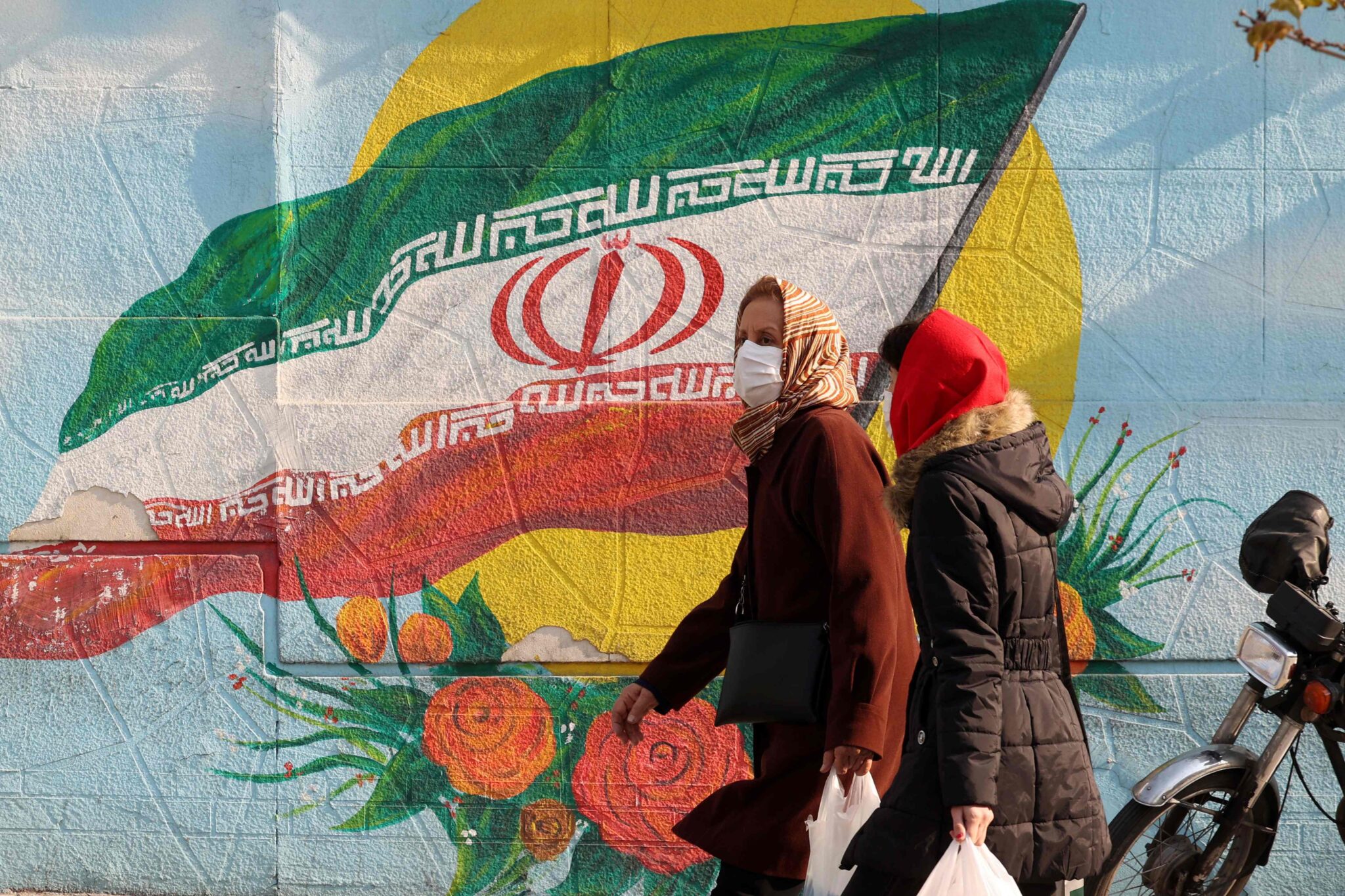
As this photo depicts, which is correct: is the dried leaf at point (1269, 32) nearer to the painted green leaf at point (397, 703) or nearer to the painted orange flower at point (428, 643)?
the painted orange flower at point (428, 643)

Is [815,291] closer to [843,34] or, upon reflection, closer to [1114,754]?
[843,34]

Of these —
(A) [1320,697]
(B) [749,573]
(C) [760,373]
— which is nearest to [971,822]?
(B) [749,573]

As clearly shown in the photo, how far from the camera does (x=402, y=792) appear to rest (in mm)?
4262

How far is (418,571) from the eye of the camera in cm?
431

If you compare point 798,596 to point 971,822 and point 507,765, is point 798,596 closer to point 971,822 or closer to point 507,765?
point 971,822

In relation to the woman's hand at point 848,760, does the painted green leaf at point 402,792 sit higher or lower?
lower

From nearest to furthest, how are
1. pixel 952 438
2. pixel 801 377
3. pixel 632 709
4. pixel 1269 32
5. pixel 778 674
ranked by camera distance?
pixel 1269 32 → pixel 952 438 → pixel 778 674 → pixel 801 377 → pixel 632 709

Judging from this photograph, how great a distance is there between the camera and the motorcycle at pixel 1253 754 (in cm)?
325

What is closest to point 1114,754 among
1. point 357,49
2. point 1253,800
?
point 1253,800

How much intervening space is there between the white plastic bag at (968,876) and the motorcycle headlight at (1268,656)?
134 centimetres

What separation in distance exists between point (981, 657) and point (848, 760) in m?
0.40

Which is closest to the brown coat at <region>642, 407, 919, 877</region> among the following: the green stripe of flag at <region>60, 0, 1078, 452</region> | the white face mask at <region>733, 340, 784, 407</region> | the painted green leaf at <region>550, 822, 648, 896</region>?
the white face mask at <region>733, 340, 784, 407</region>

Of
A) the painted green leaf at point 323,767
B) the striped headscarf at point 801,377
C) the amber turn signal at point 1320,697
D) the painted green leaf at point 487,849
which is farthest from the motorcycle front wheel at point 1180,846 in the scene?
the painted green leaf at point 323,767

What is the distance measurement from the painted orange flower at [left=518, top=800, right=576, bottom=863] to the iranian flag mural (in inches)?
20.2
